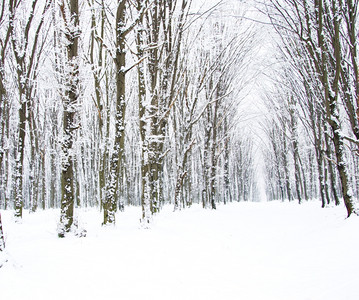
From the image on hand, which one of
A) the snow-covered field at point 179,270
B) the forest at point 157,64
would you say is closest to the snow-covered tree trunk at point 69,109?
the forest at point 157,64

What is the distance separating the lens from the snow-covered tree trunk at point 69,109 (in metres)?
5.31

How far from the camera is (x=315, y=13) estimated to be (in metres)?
6.39

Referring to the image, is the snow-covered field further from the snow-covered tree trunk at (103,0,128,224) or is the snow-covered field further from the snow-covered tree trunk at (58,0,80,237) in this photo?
the snow-covered tree trunk at (103,0,128,224)

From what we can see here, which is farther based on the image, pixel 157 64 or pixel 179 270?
pixel 157 64

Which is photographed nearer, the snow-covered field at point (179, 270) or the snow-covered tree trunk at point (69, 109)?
the snow-covered field at point (179, 270)

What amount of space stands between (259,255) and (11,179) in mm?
27084

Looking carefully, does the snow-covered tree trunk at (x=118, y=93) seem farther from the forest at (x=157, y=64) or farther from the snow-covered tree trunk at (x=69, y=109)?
the snow-covered tree trunk at (x=69, y=109)

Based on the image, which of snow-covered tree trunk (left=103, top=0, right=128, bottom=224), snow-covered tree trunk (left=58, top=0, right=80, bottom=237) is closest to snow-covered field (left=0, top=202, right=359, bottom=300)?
snow-covered tree trunk (left=58, top=0, right=80, bottom=237)

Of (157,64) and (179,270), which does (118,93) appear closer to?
(157,64)

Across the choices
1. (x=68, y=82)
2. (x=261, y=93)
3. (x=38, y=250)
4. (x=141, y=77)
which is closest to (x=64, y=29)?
(x=68, y=82)

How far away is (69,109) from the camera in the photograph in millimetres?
5391

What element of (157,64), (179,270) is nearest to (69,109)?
(157,64)

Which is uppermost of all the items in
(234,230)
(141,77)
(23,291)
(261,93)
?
(261,93)

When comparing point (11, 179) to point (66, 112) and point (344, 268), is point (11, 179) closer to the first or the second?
point (66, 112)
